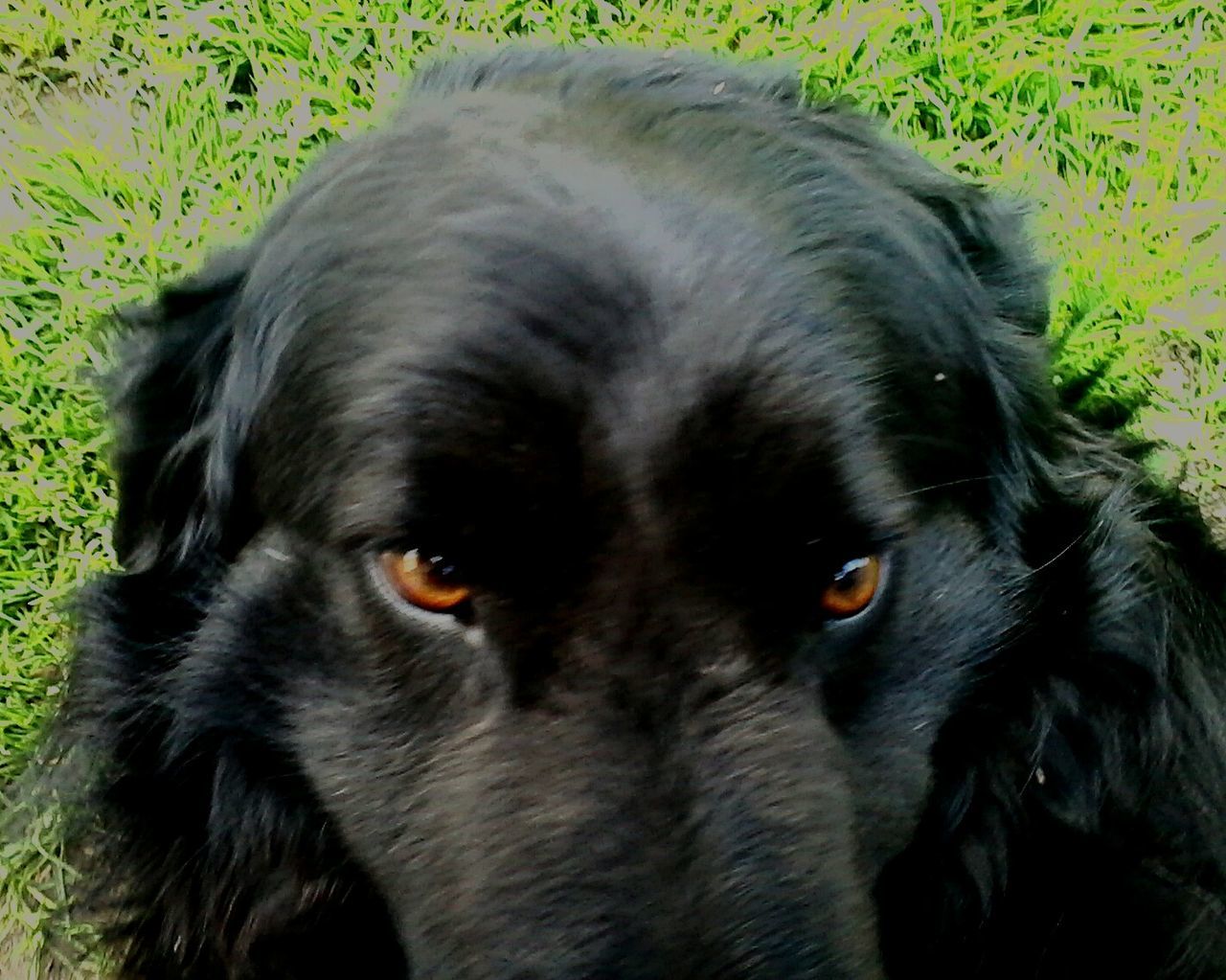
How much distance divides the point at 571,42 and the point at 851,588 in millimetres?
2029

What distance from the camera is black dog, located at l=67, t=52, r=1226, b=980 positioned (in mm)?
1815

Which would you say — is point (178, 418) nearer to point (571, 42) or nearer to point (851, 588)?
point (851, 588)

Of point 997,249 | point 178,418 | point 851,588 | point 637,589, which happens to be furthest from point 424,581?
point 997,249

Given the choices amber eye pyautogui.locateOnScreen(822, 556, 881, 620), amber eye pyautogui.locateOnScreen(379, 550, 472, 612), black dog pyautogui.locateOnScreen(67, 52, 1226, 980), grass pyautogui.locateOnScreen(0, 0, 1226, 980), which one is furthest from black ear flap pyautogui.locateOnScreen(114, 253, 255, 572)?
grass pyautogui.locateOnScreen(0, 0, 1226, 980)

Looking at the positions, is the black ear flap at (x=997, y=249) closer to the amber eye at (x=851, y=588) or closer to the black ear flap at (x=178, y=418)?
the amber eye at (x=851, y=588)

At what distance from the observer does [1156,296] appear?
3598 mm

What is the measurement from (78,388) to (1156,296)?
2.66 meters

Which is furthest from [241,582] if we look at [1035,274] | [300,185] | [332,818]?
[1035,274]

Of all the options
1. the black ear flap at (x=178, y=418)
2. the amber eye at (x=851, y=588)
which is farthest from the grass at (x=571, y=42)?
the amber eye at (x=851, y=588)

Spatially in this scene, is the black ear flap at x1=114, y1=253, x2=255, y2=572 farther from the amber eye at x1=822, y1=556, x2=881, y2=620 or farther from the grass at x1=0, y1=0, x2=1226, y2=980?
the grass at x1=0, y1=0, x2=1226, y2=980

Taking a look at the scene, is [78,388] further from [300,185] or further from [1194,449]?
[1194,449]

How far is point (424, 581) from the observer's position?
1.88 meters

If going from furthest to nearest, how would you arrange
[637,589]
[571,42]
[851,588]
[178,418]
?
[571,42] → [178,418] → [851,588] → [637,589]

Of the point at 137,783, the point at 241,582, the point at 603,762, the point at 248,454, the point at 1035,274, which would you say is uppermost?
the point at 1035,274
